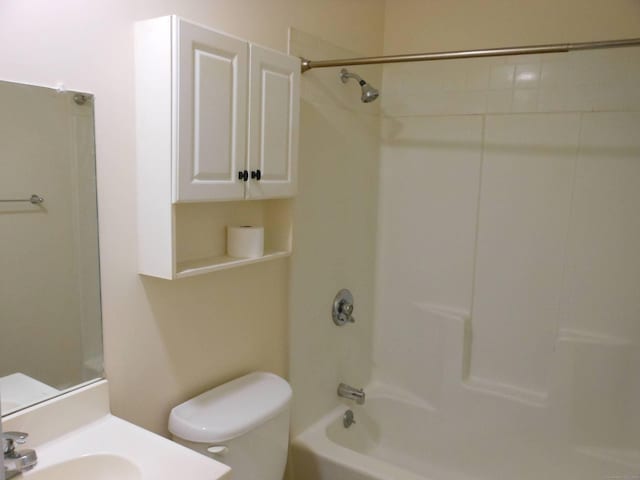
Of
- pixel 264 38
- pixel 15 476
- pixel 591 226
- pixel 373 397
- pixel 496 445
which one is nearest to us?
pixel 15 476

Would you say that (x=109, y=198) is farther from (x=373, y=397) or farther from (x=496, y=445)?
(x=496, y=445)

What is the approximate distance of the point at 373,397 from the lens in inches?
104

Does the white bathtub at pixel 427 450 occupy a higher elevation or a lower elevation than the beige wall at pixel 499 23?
lower

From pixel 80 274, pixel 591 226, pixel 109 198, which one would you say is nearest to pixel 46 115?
pixel 109 198

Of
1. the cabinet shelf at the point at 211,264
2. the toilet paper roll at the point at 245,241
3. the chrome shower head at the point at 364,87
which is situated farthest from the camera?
the chrome shower head at the point at 364,87

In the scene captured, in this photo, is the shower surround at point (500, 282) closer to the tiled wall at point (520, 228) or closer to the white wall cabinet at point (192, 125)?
the tiled wall at point (520, 228)


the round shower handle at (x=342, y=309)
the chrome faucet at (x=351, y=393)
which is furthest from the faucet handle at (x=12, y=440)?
the chrome faucet at (x=351, y=393)

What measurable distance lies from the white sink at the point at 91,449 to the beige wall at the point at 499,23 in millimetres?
2085

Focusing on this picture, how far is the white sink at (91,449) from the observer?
3.93 feet

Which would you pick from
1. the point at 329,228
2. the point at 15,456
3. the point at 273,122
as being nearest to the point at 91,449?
the point at 15,456

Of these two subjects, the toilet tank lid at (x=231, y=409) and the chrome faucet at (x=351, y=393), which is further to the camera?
the chrome faucet at (x=351, y=393)

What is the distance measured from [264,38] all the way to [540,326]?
1.73 m

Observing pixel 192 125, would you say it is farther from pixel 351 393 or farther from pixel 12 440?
pixel 351 393

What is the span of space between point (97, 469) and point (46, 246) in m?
0.55
